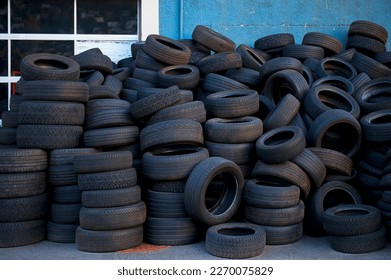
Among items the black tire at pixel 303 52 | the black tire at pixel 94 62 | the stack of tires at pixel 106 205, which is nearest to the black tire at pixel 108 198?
the stack of tires at pixel 106 205

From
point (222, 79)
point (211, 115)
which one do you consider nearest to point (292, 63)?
point (222, 79)

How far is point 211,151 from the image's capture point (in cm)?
823

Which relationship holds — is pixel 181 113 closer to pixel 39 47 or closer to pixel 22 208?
pixel 22 208

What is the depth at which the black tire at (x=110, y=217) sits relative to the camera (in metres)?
7.09

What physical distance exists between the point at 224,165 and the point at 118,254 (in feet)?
5.34

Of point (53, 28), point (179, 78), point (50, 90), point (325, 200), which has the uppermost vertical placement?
point (53, 28)

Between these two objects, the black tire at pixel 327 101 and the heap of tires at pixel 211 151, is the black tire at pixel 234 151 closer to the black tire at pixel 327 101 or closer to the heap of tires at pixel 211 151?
the heap of tires at pixel 211 151

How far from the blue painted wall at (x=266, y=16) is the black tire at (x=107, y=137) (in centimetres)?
406

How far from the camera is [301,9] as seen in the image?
11922 mm

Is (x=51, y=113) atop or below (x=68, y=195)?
atop

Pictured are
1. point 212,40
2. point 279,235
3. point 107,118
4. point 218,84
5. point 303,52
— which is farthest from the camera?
point 303,52

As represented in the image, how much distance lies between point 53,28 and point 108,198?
18.3 ft

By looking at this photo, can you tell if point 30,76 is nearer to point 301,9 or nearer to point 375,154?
point 375,154

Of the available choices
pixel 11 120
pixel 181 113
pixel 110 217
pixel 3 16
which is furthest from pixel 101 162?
pixel 3 16
